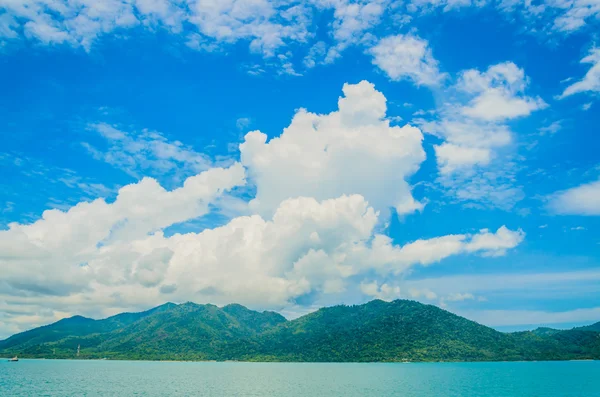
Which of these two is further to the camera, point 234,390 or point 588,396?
point 234,390

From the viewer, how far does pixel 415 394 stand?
107 meters

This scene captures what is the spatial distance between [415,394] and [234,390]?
150 ft

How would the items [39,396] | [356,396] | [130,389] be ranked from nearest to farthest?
1. [39,396]
2. [356,396]
3. [130,389]

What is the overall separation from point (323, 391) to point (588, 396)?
63339 mm

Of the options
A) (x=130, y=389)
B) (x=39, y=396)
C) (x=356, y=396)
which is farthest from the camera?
(x=130, y=389)

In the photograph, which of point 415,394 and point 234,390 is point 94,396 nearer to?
point 234,390

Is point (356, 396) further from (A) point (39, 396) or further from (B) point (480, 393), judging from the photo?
(A) point (39, 396)

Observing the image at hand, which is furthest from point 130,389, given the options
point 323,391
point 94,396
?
point 323,391

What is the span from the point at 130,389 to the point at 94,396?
51.7 feet

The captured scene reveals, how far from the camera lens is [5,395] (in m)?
95.2

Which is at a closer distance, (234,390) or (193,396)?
(193,396)

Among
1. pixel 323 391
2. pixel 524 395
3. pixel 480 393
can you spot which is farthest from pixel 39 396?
pixel 524 395

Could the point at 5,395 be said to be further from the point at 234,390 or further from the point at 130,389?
the point at 234,390

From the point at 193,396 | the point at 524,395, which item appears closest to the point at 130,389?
the point at 193,396
